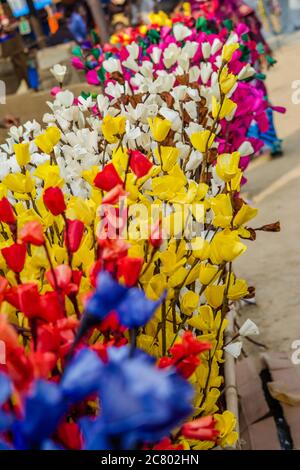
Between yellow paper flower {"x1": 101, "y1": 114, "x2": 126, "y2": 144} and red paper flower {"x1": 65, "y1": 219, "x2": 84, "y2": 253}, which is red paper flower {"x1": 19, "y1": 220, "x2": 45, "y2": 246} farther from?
yellow paper flower {"x1": 101, "y1": 114, "x2": 126, "y2": 144}

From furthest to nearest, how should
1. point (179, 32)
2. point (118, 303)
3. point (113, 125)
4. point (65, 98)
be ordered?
1. point (179, 32)
2. point (65, 98)
3. point (113, 125)
4. point (118, 303)

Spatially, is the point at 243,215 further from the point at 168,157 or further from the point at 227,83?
the point at 227,83

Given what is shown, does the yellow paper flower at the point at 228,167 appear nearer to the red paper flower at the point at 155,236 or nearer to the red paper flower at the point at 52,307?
the red paper flower at the point at 155,236

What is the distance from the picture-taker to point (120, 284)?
554 millimetres

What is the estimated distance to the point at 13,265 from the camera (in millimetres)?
711

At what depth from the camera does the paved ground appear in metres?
2.25

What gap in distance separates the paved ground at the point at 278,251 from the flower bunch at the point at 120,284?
1.01 meters

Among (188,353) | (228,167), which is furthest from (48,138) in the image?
(188,353)

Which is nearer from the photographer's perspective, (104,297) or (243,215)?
(104,297)

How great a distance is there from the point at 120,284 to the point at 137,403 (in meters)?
0.19

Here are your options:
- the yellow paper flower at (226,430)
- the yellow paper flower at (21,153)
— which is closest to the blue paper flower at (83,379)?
the yellow paper flower at (226,430)

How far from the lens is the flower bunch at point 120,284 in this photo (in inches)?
15.5
